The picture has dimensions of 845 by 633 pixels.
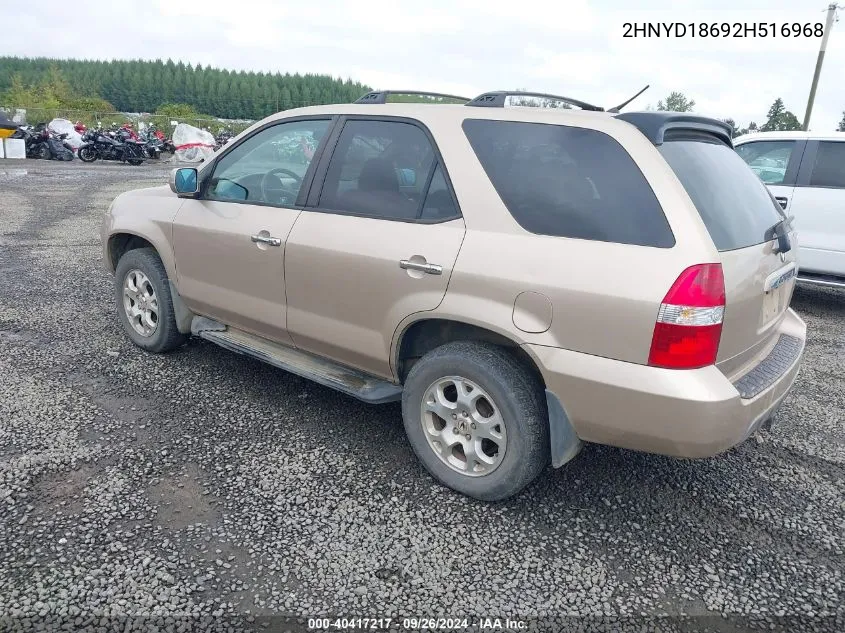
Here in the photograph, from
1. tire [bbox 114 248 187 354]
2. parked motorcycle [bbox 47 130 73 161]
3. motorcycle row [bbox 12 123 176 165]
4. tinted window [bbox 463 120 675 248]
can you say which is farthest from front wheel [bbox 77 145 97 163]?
tinted window [bbox 463 120 675 248]

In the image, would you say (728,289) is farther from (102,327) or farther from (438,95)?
(102,327)

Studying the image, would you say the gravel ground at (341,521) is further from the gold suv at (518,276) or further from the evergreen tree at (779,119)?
the evergreen tree at (779,119)

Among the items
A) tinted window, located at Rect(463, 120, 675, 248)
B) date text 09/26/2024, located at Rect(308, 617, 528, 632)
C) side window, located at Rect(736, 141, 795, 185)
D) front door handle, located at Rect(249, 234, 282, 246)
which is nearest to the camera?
date text 09/26/2024, located at Rect(308, 617, 528, 632)

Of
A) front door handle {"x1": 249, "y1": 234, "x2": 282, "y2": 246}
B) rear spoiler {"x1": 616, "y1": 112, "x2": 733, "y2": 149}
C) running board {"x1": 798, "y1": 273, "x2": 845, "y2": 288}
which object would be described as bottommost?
running board {"x1": 798, "y1": 273, "x2": 845, "y2": 288}

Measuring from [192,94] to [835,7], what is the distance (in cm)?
9723

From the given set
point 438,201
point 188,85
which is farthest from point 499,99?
point 188,85

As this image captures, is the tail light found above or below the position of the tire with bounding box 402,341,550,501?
above

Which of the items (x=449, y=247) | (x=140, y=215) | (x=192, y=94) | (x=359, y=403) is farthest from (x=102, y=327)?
(x=192, y=94)

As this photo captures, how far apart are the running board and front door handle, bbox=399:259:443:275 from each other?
5.18m

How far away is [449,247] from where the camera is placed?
290cm

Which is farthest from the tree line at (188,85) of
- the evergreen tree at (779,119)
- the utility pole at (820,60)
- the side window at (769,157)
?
the side window at (769,157)

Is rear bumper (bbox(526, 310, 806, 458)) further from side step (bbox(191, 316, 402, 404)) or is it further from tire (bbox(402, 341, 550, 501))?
side step (bbox(191, 316, 402, 404))

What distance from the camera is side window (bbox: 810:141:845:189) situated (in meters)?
6.45

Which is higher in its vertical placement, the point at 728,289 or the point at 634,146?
the point at 634,146
